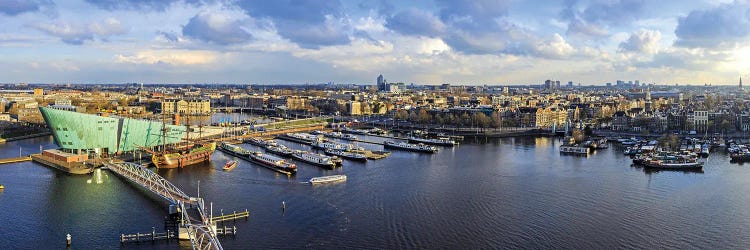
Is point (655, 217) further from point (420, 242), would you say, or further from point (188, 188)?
point (188, 188)

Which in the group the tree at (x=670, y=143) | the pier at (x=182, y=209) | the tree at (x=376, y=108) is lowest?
the pier at (x=182, y=209)

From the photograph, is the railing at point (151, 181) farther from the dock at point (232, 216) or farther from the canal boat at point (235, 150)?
→ the canal boat at point (235, 150)

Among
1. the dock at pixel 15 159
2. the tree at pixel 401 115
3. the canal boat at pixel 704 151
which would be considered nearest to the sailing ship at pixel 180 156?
the dock at pixel 15 159

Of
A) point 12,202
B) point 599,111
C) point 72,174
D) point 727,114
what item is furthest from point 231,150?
point 599,111

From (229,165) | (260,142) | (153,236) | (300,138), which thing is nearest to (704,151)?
(300,138)

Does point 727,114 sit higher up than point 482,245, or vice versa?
point 727,114

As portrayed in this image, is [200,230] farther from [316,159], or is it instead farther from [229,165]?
[316,159]
